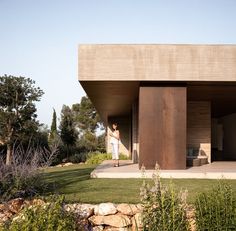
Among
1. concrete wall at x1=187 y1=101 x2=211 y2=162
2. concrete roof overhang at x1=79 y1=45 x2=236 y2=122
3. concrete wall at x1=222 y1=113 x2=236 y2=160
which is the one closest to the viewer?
concrete roof overhang at x1=79 y1=45 x2=236 y2=122

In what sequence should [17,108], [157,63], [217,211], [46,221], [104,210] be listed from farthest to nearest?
1. [17,108]
2. [157,63]
3. [104,210]
4. [217,211]
5. [46,221]

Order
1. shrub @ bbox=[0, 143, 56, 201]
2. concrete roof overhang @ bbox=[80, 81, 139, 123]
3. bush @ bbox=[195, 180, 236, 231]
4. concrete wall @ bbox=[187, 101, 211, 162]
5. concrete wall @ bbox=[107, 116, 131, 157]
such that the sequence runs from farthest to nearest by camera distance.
A: 1. concrete wall @ bbox=[107, 116, 131, 157]
2. concrete wall @ bbox=[187, 101, 211, 162]
3. concrete roof overhang @ bbox=[80, 81, 139, 123]
4. shrub @ bbox=[0, 143, 56, 201]
5. bush @ bbox=[195, 180, 236, 231]

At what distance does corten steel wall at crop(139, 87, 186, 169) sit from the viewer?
10.7 m

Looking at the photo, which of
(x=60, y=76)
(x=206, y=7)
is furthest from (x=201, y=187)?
(x=60, y=76)

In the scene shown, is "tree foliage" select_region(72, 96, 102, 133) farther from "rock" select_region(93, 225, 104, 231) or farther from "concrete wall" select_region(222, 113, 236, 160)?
"rock" select_region(93, 225, 104, 231)

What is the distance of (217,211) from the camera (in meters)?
4.62

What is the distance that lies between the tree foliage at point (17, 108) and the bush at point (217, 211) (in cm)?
2153

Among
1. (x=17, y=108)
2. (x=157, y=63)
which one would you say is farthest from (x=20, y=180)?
(x=17, y=108)

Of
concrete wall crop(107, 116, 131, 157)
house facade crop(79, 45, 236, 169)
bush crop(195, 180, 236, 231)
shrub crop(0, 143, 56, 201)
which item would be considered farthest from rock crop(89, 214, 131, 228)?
concrete wall crop(107, 116, 131, 157)

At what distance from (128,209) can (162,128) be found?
5.37 metres

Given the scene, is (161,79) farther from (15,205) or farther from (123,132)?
(123,132)

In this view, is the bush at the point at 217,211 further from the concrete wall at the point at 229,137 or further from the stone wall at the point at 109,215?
the concrete wall at the point at 229,137

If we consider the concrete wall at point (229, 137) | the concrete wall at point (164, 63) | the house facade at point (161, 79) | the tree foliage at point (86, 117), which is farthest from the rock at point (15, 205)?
the tree foliage at point (86, 117)

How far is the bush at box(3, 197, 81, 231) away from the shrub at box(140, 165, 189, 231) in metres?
0.88
